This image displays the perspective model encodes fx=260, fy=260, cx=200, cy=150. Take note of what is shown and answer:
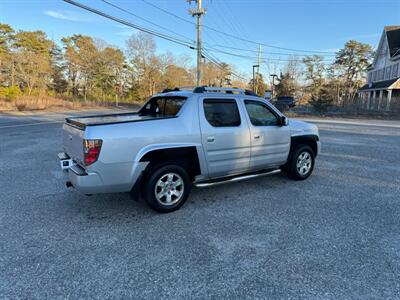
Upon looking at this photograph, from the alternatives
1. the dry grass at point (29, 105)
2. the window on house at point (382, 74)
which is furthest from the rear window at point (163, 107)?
the window on house at point (382, 74)

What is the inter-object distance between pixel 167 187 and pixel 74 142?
147cm

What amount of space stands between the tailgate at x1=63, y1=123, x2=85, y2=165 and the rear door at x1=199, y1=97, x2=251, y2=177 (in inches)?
67.9

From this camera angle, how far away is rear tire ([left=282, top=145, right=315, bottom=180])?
528 cm

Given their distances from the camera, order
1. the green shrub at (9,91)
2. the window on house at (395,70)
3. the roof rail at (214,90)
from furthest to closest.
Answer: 1. the green shrub at (9,91)
2. the window on house at (395,70)
3. the roof rail at (214,90)

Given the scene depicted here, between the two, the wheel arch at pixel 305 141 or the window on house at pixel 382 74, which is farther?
the window on house at pixel 382 74

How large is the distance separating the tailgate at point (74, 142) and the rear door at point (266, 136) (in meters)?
2.75

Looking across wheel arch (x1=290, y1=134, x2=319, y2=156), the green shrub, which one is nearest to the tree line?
the green shrub

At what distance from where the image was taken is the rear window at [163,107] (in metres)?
4.37

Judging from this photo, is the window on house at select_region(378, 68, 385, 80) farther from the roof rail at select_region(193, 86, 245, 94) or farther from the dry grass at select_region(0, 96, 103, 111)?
the dry grass at select_region(0, 96, 103, 111)

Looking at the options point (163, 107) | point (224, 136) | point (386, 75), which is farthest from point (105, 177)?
point (386, 75)

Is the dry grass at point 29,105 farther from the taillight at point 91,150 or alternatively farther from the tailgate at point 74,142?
the taillight at point 91,150

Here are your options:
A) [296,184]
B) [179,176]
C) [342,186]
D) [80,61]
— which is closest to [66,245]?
[179,176]

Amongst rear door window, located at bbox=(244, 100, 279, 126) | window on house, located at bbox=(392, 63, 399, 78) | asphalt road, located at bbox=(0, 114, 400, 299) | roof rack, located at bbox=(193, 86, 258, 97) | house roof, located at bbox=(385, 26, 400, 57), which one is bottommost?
asphalt road, located at bbox=(0, 114, 400, 299)

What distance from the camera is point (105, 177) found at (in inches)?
134
